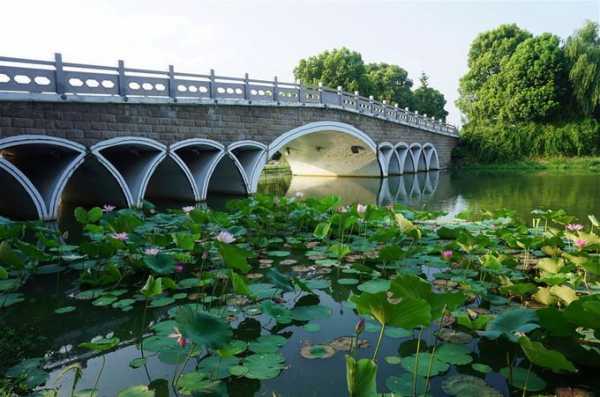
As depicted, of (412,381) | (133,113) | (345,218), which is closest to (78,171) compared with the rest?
(133,113)

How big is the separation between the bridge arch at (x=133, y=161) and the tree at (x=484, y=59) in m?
26.7

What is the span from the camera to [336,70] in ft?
112

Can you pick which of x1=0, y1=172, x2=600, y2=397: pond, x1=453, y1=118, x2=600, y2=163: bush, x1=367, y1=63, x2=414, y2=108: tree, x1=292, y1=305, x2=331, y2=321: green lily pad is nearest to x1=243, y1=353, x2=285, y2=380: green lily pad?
x1=0, y1=172, x2=600, y2=397: pond

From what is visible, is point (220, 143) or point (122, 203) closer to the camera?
point (122, 203)

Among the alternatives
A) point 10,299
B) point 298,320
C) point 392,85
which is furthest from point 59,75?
point 392,85

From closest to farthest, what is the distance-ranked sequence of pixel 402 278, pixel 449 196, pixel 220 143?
pixel 402 278, pixel 220 143, pixel 449 196

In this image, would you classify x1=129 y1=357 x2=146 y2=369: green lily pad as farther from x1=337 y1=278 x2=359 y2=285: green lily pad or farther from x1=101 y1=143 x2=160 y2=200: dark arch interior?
x1=101 y1=143 x2=160 y2=200: dark arch interior

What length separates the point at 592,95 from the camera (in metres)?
25.0

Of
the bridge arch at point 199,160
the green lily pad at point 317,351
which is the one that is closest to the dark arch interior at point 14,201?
the bridge arch at point 199,160

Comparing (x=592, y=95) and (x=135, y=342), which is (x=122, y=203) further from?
(x=592, y=95)

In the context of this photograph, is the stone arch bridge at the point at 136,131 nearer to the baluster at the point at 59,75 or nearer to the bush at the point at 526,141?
the baluster at the point at 59,75

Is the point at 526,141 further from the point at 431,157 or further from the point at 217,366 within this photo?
the point at 217,366

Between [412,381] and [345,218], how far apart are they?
2.87 meters

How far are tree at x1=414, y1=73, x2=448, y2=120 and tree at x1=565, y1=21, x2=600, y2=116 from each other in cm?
1402
